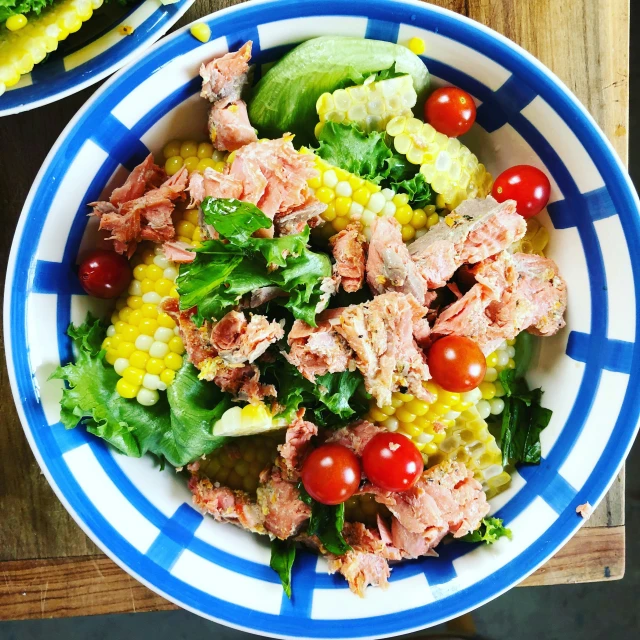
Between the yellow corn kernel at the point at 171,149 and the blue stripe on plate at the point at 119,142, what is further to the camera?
the yellow corn kernel at the point at 171,149

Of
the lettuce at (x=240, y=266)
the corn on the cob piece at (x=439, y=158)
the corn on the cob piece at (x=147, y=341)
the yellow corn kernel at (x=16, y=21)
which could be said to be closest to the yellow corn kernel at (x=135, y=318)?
the corn on the cob piece at (x=147, y=341)

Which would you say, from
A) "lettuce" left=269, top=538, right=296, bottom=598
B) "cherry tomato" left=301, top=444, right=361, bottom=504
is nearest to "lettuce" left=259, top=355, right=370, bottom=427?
"cherry tomato" left=301, top=444, right=361, bottom=504

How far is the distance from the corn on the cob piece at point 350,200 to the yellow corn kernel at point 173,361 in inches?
21.7

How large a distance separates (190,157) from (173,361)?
1.97 ft

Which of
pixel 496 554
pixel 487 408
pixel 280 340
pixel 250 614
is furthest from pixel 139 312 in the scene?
pixel 496 554

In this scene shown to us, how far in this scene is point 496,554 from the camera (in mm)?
1863

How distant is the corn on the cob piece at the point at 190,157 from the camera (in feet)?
6.08

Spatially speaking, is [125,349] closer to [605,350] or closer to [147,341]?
[147,341]

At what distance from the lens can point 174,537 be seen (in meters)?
1.85

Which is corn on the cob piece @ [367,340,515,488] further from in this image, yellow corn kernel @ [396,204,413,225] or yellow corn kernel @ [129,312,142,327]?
yellow corn kernel @ [129,312,142,327]

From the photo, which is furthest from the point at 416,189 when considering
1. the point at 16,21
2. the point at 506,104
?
the point at 16,21

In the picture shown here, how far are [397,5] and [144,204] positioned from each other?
2.82 feet

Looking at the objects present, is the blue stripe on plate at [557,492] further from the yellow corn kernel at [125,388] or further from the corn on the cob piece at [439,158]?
the yellow corn kernel at [125,388]

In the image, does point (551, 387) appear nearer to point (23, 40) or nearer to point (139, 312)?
point (139, 312)
